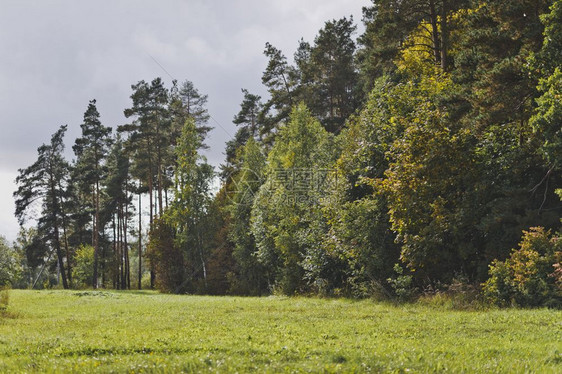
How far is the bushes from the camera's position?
50.2 ft

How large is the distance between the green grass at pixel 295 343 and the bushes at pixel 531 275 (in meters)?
1.30

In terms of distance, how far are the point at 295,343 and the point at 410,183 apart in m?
11.0

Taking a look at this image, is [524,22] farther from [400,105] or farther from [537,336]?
[537,336]

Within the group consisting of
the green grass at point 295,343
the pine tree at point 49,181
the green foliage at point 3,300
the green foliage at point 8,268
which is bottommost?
the green grass at point 295,343

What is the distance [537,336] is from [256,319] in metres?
8.68

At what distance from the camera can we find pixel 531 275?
51.6 feet

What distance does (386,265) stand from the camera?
22641mm

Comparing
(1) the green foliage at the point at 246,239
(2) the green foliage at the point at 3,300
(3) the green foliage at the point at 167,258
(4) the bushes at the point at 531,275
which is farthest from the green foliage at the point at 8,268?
(3) the green foliage at the point at 167,258

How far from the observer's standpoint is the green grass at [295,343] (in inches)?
337

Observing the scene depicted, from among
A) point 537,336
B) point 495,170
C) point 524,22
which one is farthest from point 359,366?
point 524,22

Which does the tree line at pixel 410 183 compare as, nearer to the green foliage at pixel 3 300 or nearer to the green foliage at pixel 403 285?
the green foliage at pixel 403 285

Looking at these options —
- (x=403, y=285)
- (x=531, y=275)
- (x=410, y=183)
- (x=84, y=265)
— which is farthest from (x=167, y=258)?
(x=531, y=275)

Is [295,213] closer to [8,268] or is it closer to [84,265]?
[8,268]

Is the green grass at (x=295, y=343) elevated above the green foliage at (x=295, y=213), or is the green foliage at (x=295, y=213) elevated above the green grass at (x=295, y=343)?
the green foliage at (x=295, y=213)
